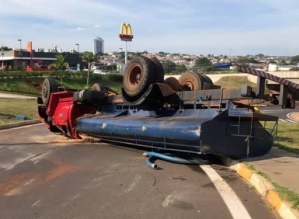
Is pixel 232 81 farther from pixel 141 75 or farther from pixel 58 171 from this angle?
pixel 58 171

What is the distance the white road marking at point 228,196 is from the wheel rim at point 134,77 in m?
3.07

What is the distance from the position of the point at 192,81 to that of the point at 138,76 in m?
1.36

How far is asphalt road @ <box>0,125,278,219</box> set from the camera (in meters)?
5.20

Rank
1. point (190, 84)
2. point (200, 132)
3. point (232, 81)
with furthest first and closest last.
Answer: point (232, 81)
point (190, 84)
point (200, 132)

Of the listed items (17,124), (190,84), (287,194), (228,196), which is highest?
(190,84)

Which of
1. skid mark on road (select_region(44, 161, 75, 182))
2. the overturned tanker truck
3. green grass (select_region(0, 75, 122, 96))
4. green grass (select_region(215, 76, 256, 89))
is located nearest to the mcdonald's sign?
green grass (select_region(0, 75, 122, 96))

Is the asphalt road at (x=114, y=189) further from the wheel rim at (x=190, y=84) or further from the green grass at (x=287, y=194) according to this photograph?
the wheel rim at (x=190, y=84)

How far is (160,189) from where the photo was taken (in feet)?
20.6

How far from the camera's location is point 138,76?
9.96 meters

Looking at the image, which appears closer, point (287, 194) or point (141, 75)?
point (287, 194)

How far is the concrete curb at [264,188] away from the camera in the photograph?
16.1 ft

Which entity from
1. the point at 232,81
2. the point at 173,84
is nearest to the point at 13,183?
the point at 173,84

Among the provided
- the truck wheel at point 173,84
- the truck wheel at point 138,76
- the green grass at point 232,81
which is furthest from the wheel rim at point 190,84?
the green grass at point 232,81

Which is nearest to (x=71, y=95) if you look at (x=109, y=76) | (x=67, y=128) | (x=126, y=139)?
(x=67, y=128)
